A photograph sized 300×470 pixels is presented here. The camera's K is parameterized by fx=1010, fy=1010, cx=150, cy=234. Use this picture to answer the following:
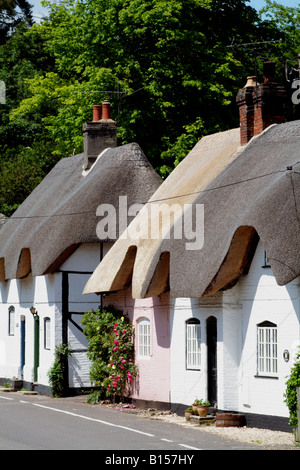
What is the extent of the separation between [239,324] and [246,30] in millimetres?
23928

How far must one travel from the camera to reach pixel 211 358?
2397cm

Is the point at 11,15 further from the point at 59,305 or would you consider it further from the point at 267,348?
the point at 267,348

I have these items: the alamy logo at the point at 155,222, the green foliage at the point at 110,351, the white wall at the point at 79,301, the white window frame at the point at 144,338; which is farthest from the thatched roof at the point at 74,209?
the white window frame at the point at 144,338

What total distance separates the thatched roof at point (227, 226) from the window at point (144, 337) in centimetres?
122

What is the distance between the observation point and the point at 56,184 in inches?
1464

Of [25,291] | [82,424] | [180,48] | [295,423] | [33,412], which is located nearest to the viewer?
[295,423]

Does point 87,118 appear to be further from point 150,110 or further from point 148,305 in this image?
point 148,305

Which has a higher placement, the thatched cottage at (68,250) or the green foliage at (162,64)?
the green foliage at (162,64)

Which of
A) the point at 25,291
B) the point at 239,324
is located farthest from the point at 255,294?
the point at 25,291

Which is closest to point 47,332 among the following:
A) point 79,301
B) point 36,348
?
point 36,348

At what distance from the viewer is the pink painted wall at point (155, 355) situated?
1021 inches

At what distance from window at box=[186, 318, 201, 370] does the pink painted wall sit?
1068 millimetres

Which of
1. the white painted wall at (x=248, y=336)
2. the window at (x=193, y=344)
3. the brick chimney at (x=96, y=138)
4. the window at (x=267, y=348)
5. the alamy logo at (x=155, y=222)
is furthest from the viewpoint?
the brick chimney at (x=96, y=138)

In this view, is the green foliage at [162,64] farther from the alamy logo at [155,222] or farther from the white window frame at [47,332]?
the white window frame at [47,332]
